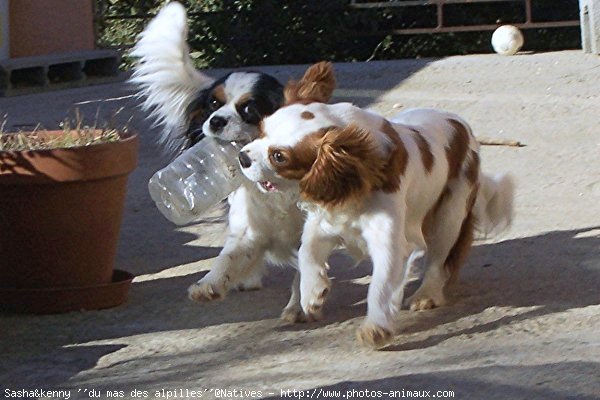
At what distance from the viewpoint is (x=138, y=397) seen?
13.2 feet

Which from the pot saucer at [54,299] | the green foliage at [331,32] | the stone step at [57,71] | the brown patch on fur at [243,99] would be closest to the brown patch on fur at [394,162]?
the brown patch on fur at [243,99]

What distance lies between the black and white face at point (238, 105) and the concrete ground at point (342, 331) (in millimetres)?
838

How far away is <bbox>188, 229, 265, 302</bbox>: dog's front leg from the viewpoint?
16.8ft

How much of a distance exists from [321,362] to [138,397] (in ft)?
2.42

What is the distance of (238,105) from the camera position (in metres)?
5.15

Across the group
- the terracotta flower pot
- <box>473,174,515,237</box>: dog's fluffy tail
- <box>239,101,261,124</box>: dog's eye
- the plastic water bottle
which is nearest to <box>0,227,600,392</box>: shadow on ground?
the terracotta flower pot

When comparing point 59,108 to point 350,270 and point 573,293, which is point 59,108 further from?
point 573,293

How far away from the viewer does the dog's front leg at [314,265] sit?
4.52m

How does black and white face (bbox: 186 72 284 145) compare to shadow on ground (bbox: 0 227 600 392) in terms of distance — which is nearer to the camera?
shadow on ground (bbox: 0 227 600 392)

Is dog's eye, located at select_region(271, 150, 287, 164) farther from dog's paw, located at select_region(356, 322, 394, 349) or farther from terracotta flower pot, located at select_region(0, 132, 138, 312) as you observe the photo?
terracotta flower pot, located at select_region(0, 132, 138, 312)

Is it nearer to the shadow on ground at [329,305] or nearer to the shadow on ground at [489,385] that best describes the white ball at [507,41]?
the shadow on ground at [329,305]

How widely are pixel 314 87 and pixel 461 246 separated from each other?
1.07 m

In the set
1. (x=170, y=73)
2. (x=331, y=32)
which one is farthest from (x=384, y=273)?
(x=331, y=32)

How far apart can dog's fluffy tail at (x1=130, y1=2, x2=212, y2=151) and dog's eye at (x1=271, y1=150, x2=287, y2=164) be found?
1.26 meters
